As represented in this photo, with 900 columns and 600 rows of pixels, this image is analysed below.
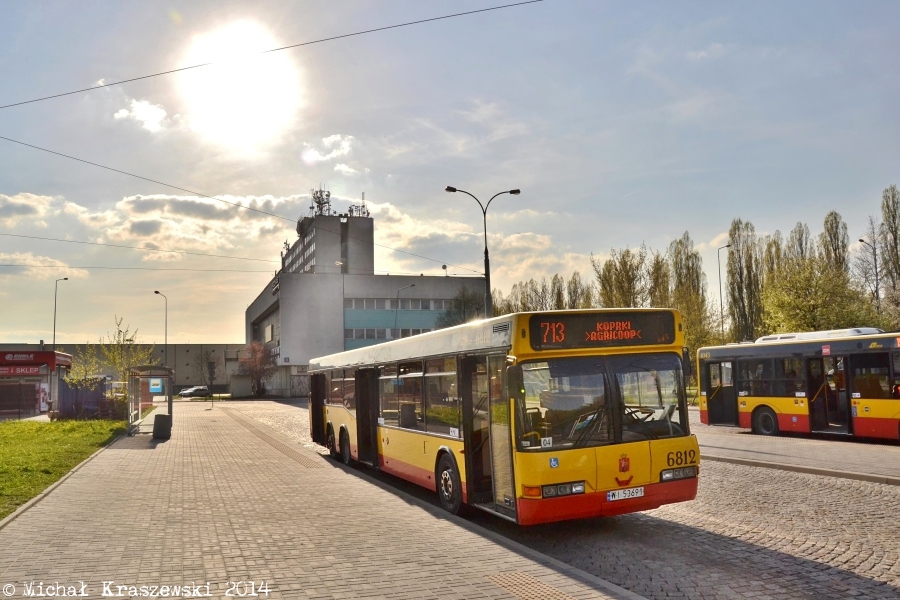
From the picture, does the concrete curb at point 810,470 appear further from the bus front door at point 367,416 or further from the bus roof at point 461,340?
the bus front door at point 367,416

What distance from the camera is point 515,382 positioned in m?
8.97

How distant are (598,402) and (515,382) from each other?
1.02m

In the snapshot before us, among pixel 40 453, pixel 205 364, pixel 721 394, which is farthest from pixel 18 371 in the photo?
pixel 205 364

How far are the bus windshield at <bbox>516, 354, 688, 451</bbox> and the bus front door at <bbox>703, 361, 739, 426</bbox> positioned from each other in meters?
14.5

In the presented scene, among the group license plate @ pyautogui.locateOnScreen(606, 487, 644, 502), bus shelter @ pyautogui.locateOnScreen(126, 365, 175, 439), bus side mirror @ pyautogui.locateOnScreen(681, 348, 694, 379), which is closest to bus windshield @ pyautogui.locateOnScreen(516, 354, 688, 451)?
bus side mirror @ pyautogui.locateOnScreen(681, 348, 694, 379)

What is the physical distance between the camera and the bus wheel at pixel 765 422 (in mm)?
21641

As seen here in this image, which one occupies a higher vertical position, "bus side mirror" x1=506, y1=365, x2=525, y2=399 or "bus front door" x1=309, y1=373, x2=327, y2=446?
"bus side mirror" x1=506, y1=365, x2=525, y2=399

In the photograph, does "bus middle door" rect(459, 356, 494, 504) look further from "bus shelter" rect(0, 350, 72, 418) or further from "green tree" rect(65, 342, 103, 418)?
"bus shelter" rect(0, 350, 72, 418)

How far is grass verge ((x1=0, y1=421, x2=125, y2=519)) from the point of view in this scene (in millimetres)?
12609

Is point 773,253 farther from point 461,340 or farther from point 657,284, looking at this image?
point 461,340

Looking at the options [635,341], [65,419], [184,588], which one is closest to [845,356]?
[635,341]

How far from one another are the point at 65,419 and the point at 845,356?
32323mm

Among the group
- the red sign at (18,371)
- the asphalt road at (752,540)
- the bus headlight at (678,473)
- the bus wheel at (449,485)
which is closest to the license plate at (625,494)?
the bus headlight at (678,473)

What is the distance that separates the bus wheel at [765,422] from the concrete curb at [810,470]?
5.85m
